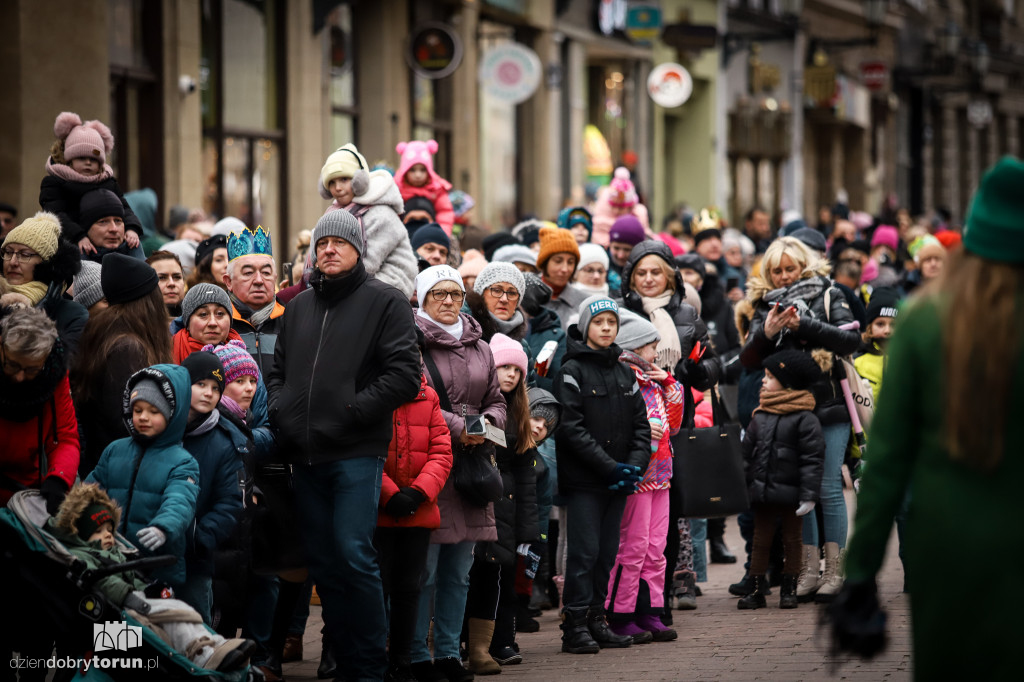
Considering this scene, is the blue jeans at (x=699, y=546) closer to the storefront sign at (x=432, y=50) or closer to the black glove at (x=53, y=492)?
the black glove at (x=53, y=492)

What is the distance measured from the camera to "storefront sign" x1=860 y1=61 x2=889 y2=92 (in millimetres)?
41906

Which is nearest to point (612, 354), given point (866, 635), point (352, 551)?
point (352, 551)

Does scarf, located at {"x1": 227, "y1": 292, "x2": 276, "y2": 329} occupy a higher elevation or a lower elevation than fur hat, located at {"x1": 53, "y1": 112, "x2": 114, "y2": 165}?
lower

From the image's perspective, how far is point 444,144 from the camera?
76.6 ft

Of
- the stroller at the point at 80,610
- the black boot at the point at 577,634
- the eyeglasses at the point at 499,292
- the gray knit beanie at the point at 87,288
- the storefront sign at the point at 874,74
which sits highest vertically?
the storefront sign at the point at 874,74

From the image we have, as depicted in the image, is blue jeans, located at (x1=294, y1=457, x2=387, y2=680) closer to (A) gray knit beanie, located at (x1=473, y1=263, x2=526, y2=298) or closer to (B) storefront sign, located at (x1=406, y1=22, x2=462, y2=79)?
(A) gray knit beanie, located at (x1=473, y1=263, x2=526, y2=298)

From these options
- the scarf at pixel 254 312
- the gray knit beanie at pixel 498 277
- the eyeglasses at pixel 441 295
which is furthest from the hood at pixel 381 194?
the eyeglasses at pixel 441 295

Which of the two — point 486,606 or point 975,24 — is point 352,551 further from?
point 975,24

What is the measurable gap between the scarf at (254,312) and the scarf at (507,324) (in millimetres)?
1148

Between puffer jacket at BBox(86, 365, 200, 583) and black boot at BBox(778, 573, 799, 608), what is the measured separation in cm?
414

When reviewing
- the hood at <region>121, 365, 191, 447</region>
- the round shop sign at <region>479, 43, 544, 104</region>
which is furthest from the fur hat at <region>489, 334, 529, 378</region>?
the round shop sign at <region>479, 43, 544, 104</region>

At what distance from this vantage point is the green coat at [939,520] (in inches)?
155

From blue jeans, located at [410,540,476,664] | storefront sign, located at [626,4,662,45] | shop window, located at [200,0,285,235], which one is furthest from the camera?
storefront sign, located at [626,4,662,45]

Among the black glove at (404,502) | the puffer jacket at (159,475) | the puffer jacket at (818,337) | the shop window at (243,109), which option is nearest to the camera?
the puffer jacket at (159,475)
